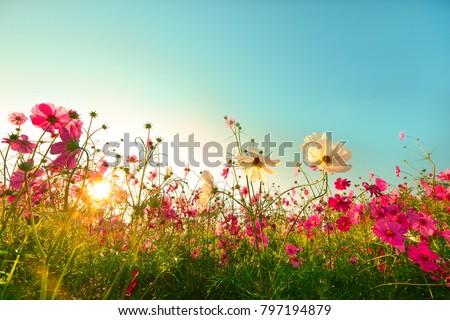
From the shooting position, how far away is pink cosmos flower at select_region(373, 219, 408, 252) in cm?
121

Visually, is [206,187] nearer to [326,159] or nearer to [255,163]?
[255,163]

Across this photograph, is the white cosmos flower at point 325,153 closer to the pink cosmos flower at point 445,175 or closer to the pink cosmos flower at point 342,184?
the pink cosmos flower at point 342,184

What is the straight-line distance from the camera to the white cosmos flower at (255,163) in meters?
1.25

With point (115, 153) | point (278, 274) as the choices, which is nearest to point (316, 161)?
point (278, 274)

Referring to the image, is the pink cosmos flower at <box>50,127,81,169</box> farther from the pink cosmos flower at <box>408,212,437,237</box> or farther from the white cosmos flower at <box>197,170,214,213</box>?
the pink cosmos flower at <box>408,212,437,237</box>

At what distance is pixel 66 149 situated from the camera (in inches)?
35.5

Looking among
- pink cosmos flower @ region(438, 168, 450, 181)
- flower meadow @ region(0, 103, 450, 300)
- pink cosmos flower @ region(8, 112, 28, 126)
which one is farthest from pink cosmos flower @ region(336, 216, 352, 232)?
pink cosmos flower @ region(8, 112, 28, 126)

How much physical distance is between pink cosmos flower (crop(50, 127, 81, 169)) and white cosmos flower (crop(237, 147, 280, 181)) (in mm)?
651

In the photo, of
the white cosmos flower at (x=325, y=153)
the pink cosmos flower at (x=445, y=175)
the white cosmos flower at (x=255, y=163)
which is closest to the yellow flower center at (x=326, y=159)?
the white cosmos flower at (x=325, y=153)

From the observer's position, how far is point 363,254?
1.89 m

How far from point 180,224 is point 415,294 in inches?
57.1
